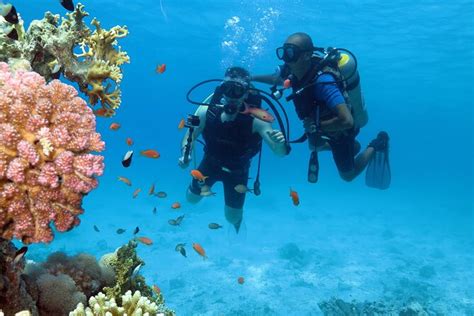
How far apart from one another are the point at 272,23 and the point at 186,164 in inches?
1086

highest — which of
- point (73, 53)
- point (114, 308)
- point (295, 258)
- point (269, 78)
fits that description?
point (269, 78)

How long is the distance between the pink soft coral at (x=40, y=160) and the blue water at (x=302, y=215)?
1104 cm

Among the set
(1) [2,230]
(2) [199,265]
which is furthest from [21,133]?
(2) [199,265]

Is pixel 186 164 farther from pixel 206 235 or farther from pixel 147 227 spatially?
pixel 147 227

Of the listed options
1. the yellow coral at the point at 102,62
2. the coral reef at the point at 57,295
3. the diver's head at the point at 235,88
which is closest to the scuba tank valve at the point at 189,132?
the diver's head at the point at 235,88

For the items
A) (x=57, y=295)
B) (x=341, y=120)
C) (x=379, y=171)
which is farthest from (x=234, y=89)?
(x=379, y=171)

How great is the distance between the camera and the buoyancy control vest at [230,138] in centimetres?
877

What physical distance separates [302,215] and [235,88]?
2419 centimetres

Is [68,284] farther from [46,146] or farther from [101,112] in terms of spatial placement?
[101,112]

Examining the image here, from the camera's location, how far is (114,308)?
289 centimetres

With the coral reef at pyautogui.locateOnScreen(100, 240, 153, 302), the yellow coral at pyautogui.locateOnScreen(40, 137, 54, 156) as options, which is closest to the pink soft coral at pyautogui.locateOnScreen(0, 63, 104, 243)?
the yellow coral at pyautogui.locateOnScreen(40, 137, 54, 156)

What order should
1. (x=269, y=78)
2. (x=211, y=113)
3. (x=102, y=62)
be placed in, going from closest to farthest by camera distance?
(x=102, y=62)
(x=269, y=78)
(x=211, y=113)

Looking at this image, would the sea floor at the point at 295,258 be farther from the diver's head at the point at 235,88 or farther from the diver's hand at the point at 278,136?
the diver's head at the point at 235,88

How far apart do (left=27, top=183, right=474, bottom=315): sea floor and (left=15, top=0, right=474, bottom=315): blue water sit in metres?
0.08
